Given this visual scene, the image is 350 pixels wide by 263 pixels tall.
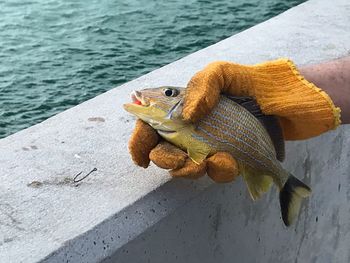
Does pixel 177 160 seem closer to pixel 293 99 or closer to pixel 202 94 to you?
pixel 202 94

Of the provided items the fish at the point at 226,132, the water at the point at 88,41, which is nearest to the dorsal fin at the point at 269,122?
the fish at the point at 226,132

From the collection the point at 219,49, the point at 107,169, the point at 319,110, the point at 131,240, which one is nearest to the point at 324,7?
the point at 219,49

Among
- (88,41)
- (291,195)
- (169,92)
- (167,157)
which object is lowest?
(88,41)

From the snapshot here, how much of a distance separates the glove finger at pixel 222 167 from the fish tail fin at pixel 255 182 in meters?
0.12

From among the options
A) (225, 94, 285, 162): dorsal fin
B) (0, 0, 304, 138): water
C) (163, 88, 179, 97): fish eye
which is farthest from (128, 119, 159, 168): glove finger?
(0, 0, 304, 138): water

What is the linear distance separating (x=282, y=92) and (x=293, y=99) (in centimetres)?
4

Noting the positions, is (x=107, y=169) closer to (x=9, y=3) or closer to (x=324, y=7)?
(x=324, y=7)

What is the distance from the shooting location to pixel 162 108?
2014mm

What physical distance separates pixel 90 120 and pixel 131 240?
0.69 meters

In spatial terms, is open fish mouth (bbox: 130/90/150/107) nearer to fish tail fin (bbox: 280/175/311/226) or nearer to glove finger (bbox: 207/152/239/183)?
glove finger (bbox: 207/152/239/183)

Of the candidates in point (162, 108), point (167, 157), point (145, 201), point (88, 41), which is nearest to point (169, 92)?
point (162, 108)

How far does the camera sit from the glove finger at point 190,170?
1962 millimetres

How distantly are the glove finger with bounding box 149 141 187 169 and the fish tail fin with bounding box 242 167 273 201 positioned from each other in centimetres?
22

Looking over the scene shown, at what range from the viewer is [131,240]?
189 cm
